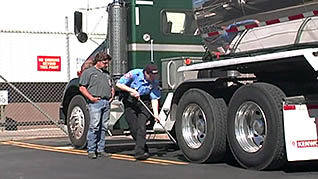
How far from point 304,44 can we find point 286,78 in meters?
0.68

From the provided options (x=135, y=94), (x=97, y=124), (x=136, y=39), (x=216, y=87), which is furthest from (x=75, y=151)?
(x=216, y=87)

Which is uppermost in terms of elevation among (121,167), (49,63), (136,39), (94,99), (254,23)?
(254,23)

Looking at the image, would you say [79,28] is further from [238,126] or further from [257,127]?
[257,127]

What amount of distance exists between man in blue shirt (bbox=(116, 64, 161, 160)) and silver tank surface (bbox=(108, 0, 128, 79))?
5.02 feet

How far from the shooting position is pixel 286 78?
28.2 feet

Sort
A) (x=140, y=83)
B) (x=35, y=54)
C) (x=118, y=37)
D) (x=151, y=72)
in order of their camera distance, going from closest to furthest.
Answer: (x=151, y=72), (x=140, y=83), (x=118, y=37), (x=35, y=54)

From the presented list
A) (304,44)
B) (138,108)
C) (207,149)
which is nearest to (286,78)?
(304,44)

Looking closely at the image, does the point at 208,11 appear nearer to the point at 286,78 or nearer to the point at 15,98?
the point at 286,78

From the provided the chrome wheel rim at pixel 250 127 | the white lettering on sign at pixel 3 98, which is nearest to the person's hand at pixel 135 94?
the chrome wheel rim at pixel 250 127

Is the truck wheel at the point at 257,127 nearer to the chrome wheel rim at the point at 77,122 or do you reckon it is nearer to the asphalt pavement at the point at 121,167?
the asphalt pavement at the point at 121,167

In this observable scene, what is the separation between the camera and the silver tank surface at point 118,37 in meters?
12.0

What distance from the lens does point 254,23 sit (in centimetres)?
897

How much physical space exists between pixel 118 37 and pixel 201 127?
308cm

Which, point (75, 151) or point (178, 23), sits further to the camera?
point (178, 23)
